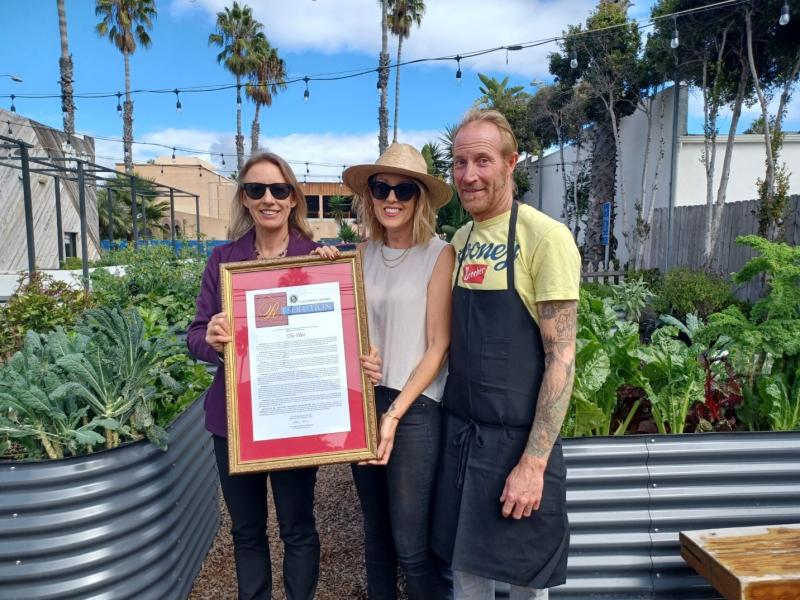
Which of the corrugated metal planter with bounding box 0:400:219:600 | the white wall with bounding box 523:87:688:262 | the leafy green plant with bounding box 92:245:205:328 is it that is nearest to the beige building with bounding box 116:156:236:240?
the white wall with bounding box 523:87:688:262

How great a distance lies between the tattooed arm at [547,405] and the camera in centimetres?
181

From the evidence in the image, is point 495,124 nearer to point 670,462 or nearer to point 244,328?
point 244,328

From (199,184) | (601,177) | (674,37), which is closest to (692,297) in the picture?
(674,37)

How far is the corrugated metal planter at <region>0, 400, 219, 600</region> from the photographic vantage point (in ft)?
6.81

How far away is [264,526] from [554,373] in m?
1.42

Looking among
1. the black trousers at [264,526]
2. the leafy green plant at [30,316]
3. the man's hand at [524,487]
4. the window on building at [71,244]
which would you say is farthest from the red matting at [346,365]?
the window on building at [71,244]

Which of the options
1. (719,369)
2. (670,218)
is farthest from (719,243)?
(719,369)

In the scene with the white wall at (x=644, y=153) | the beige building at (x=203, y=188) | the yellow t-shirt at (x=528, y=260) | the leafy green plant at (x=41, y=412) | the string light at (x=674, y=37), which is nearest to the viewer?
the yellow t-shirt at (x=528, y=260)

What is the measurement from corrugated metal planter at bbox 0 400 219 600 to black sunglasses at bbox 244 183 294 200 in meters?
1.15

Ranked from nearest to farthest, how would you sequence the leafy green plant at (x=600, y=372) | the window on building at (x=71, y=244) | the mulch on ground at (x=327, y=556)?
the leafy green plant at (x=600, y=372) < the mulch on ground at (x=327, y=556) < the window on building at (x=71, y=244)

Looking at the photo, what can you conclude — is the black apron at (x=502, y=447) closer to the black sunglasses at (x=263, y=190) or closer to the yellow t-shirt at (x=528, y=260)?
the yellow t-shirt at (x=528, y=260)

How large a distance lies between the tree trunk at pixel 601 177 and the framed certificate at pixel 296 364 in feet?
66.9

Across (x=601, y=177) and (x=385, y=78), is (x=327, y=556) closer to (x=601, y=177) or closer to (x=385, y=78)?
(x=601, y=177)

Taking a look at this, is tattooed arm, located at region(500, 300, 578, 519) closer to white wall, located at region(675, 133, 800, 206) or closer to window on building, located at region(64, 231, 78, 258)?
white wall, located at region(675, 133, 800, 206)
